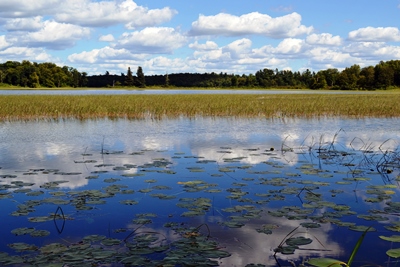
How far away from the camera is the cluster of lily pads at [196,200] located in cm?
430

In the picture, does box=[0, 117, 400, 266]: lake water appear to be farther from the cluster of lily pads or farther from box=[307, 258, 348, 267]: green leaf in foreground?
box=[307, 258, 348, 267]: green leaf in foreground

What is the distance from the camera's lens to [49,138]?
534 inches

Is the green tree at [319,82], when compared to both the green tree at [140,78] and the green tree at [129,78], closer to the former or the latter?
the green tree at [140,78]

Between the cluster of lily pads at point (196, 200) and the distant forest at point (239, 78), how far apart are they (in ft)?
276

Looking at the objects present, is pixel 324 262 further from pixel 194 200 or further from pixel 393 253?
pixel 194 200

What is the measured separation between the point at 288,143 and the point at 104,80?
129m

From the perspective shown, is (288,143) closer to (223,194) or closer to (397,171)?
(397,171)

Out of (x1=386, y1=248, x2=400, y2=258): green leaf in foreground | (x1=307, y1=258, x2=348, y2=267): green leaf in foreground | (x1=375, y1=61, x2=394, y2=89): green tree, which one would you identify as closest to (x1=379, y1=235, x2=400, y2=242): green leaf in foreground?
(x1=386, y1=248, x2=400, y2=258): green leaf in foreground

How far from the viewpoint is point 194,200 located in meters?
6.22

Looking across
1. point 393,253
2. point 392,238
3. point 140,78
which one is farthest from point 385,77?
point 393,253

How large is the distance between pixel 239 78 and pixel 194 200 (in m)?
112

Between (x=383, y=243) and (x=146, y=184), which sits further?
(x=146, y=184)

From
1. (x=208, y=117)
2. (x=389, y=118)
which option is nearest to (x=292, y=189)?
(x=208, y=117)

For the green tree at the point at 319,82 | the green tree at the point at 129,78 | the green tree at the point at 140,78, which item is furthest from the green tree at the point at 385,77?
the green tree at the point at 129,78
